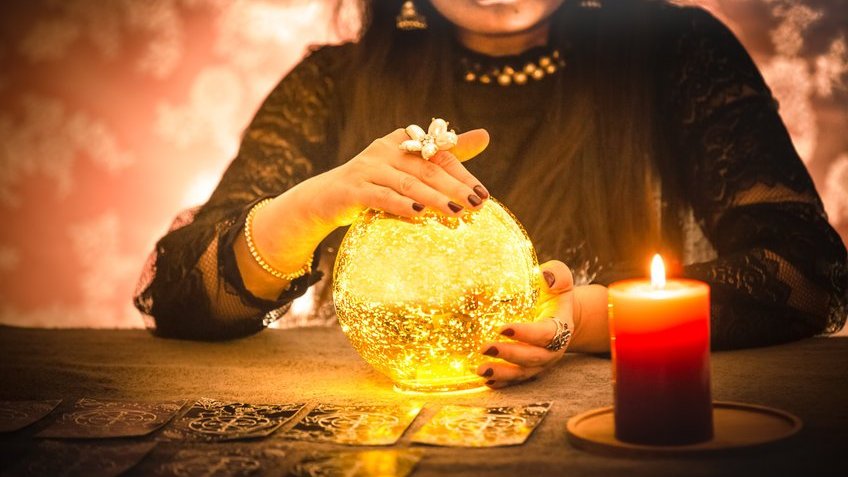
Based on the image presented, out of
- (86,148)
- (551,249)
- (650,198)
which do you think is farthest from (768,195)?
(86,148)

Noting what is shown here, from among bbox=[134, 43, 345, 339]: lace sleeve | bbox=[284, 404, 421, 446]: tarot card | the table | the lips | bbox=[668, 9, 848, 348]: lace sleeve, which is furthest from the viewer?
the lips

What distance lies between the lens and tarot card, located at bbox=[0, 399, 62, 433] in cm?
132

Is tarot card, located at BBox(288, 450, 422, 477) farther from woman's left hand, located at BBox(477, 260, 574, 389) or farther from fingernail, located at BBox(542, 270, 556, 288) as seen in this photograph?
fingernail, located at BBox(542, 270, 556, 288)

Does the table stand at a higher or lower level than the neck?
lower

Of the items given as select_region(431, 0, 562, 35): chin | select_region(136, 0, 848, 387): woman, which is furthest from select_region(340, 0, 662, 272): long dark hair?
select_region(431, 0, 562, 35): chin

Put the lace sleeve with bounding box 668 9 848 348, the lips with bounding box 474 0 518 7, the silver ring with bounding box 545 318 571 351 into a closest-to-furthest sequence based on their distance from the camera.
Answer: the silver ring with bounding box 545 318 571 351 < the lace sleeve with bounding box 668 9 848 348 < the lips with bounding box 474 0 518 7

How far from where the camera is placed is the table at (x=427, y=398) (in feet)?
3.47

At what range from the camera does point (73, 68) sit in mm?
3158

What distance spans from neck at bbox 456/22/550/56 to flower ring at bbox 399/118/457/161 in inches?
37.9

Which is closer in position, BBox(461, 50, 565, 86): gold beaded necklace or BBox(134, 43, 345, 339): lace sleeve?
BBox(134, 43, 345, 339): lace sleeve

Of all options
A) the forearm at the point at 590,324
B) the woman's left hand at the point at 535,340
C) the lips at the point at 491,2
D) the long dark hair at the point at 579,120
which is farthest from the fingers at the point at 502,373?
the lips at the point at 491,2

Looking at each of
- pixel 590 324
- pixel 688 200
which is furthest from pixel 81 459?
pixel 688 200

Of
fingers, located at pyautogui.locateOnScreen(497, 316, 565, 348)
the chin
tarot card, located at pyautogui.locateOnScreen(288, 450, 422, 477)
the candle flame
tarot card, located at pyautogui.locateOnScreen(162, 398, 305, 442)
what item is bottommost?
tarot card, located at pyautogui.locateOnScreen(288, 450, 422, 477)

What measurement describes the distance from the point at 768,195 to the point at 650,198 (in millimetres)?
343
